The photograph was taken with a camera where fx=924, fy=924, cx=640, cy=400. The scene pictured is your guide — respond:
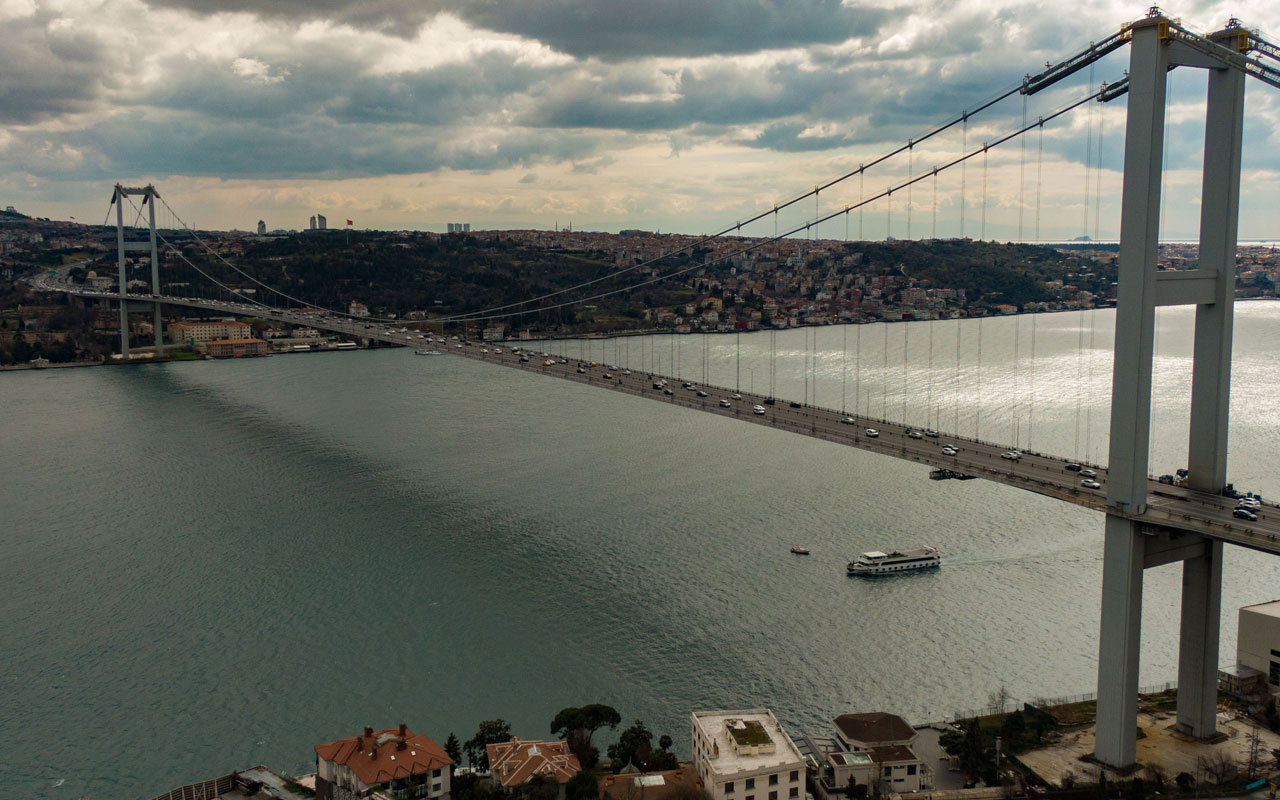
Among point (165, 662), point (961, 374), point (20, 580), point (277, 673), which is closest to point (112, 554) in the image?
point (20, 580)

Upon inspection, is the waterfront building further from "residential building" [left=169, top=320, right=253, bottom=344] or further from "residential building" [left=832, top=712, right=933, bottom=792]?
"residential building" [left=169, top=320, right=253, bottom=344]

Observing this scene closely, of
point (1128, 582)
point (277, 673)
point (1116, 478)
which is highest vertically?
point (1116, 478)

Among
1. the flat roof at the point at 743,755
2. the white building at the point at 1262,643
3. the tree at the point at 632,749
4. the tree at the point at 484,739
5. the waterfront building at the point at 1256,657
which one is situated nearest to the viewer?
the flat roof at the point at 743,755

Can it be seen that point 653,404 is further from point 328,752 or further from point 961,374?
point 328,752

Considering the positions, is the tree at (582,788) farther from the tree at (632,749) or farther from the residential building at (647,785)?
the tree at (632,749)

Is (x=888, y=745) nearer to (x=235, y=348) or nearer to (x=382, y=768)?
(x=382, y=768)

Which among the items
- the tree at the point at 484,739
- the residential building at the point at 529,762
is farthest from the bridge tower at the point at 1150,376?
the tree at the point at 484,739
